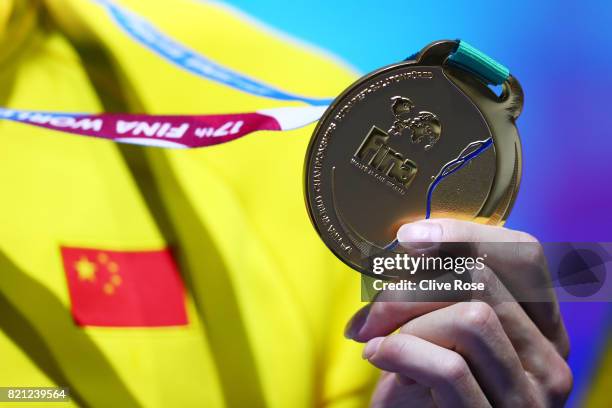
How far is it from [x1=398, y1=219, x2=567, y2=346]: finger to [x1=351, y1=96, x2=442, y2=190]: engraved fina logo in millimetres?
59

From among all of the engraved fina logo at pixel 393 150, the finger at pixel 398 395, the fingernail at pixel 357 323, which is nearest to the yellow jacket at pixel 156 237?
the finger at pixel 398 395

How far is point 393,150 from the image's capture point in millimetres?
750

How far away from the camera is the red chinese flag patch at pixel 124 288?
3.30ft

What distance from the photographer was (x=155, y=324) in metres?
1.03

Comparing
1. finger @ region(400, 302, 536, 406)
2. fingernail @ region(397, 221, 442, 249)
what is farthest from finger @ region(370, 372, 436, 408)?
fingernail @ region(397, 221, 442, 249)

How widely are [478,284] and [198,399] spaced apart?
47 centimetres

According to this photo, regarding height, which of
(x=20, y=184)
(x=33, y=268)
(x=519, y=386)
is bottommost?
(x=519, y=386)

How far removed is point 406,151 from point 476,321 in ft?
0.65

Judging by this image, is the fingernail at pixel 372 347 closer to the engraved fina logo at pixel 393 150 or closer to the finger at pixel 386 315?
the finger at pixel 386 315

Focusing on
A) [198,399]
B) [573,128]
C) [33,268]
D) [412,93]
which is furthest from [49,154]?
[573,128]

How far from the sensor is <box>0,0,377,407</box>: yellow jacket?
3.23 ft

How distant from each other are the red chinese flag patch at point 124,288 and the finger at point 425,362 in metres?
0.40

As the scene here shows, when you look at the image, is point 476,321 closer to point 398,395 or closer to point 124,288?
point 398,395

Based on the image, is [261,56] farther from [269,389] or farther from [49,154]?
[269,389]
